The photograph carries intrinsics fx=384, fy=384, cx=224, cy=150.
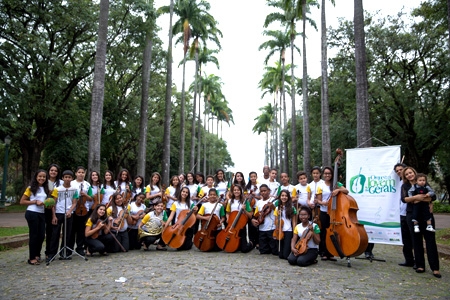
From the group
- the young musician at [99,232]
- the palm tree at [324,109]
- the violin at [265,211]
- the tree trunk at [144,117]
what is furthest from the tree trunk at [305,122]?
the young musician at [99,232]

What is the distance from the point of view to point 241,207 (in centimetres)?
865

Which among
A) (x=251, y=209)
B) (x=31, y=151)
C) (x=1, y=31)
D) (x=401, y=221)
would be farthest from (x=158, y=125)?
(x=401, y=221)

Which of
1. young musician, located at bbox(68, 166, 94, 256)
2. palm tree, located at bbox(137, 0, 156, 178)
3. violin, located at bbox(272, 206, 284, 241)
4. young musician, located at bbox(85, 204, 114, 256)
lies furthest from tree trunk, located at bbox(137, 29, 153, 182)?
violin, located at bbox(272, 206, 284, 241)

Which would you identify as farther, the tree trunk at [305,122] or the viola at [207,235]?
the tree trunk at [305,122]

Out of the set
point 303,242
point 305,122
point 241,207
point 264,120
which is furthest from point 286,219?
point 264,120

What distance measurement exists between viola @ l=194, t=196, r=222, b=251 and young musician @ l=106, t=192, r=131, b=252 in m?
1.63

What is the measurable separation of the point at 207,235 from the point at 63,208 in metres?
3.18

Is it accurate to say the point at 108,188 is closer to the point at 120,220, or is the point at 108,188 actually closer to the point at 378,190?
the point at 120,220

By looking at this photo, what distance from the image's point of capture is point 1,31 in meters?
16.1

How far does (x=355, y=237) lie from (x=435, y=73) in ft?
56.5

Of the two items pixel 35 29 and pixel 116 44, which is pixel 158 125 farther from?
pixel 35 29

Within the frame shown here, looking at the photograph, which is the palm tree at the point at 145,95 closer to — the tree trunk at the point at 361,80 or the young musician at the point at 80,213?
the tree trunk at the point at 361,80

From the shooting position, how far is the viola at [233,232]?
342 inches

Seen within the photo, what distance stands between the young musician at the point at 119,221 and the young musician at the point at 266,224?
117 inches
